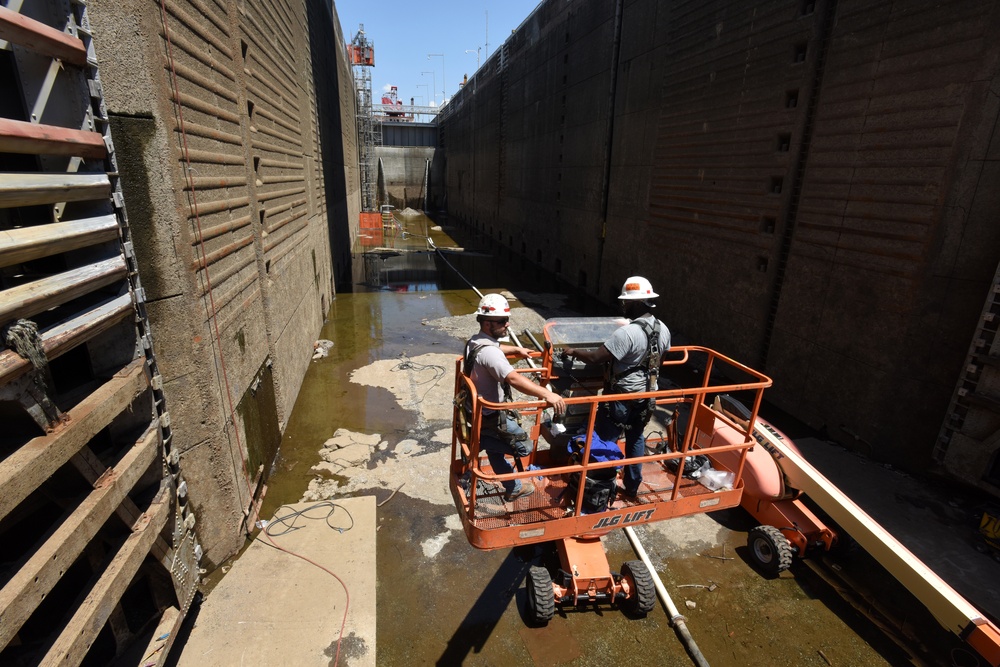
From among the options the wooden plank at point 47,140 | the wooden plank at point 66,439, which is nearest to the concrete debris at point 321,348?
the wooden plank at point 66,439

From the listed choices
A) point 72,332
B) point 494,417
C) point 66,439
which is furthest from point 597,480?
point 72,332

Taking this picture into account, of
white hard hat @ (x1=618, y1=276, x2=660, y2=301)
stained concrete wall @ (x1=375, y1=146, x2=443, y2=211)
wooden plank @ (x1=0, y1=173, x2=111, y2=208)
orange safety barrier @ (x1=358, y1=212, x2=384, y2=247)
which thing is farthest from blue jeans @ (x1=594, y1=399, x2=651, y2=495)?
stained concrete wall @ (x1=375, y1=146, x2=443, y2=211)

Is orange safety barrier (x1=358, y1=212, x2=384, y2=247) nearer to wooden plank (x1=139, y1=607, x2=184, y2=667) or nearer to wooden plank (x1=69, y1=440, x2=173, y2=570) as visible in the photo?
wooden plank (x1=69, y1=440, x2=173, y2=570)

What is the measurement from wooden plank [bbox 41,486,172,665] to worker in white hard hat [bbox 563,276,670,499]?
3.48m

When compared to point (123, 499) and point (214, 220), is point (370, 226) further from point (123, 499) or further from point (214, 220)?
point (123, 499)

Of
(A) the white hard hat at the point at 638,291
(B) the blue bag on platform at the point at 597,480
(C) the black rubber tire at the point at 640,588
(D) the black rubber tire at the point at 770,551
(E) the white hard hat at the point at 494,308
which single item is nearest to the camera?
(E) the white hard hat at the point at 494,308

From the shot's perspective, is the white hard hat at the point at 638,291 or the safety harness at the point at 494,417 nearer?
the safety harness at the point at 494,417

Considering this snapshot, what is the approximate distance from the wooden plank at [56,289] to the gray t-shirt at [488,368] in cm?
241

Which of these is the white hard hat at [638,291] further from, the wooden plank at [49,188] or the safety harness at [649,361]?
the wooden plank at [49,188]

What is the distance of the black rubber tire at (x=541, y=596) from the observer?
165 inches

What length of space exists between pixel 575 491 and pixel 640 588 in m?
1.18

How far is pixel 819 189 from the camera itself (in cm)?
744

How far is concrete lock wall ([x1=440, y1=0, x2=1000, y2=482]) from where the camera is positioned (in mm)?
5848

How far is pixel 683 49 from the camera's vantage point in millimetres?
10633
